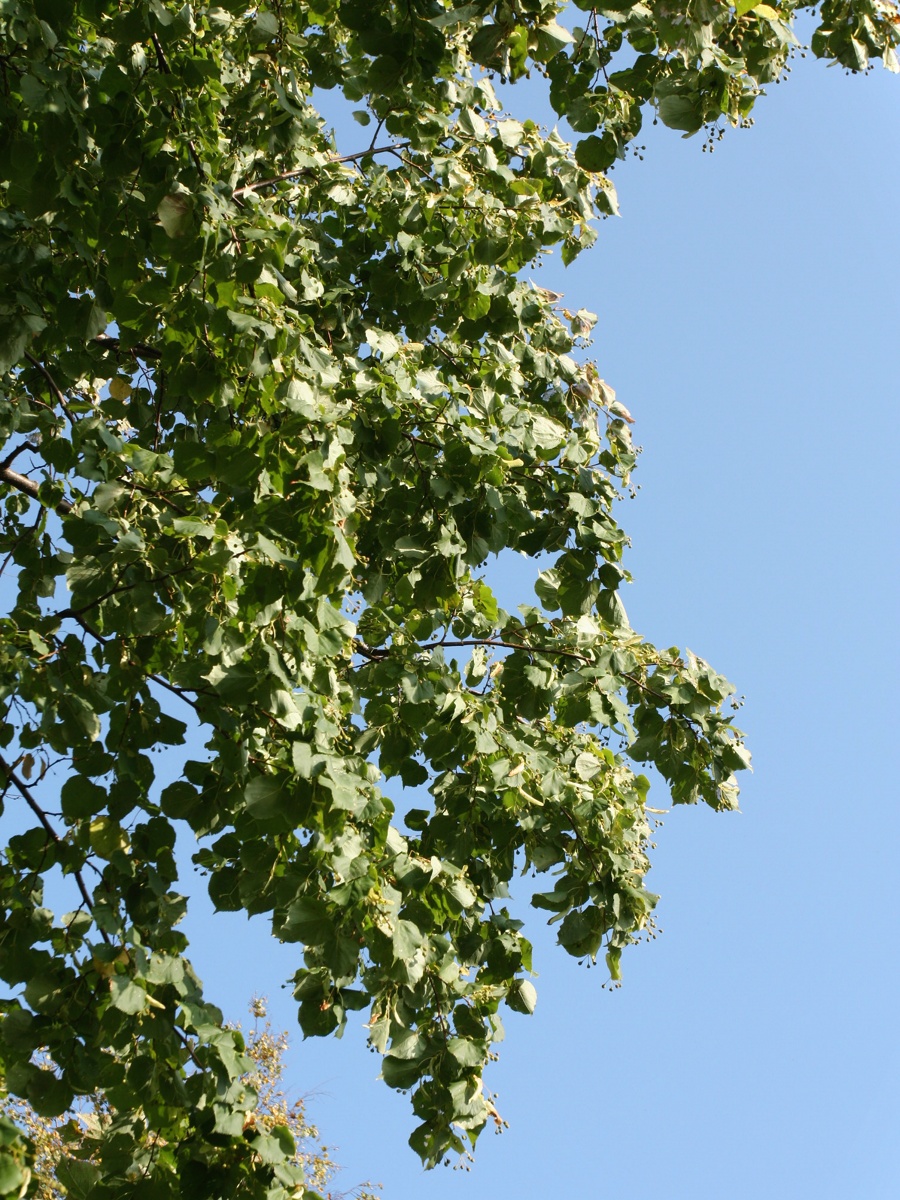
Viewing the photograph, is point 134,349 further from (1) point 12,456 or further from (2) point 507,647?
(2) point 507,647

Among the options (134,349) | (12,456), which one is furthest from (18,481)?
(134,349)

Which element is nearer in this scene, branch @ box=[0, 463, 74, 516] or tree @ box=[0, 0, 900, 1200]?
tree @ box=[0, 0, 900, 1200]

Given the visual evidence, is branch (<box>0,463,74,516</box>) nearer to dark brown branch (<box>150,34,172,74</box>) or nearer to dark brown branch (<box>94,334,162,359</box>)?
dark brown branch (<box>94,334,162,359</box>)

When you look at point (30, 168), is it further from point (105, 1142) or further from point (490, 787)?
point (105, 1142)

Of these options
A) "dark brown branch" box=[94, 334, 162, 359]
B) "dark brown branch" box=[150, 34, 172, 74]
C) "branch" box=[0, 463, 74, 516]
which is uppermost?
"dark brown branch" box=[94, 334, 162, 359]

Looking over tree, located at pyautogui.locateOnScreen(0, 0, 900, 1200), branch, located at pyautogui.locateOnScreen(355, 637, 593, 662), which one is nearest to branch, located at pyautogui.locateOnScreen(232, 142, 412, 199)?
tree, located at pyautogui.locateOnScreen(0, 0, 900, 1200)

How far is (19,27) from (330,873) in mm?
3209

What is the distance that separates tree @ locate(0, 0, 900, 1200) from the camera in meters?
3.65

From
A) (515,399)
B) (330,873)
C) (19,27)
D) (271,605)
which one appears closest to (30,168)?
(19,27)

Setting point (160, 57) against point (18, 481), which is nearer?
point (160, 57)

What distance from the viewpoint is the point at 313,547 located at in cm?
367

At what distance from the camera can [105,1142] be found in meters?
3.56

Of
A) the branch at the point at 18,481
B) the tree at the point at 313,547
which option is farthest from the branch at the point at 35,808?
the branch at the point at 18,481

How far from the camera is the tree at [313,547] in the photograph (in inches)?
144
